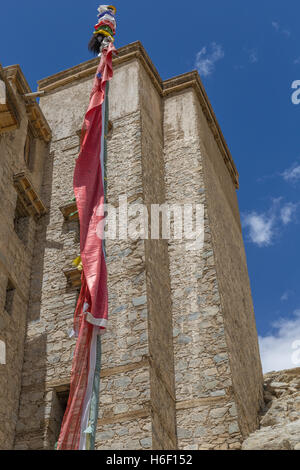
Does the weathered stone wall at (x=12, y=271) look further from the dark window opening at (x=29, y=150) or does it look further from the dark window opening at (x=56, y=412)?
the dark window opening at (x=56, y=412)

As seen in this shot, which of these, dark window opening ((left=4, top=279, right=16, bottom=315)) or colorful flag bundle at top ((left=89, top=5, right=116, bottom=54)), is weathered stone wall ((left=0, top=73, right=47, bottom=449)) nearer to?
dark window opening ((left=4, top=279, right=16, bottom=315))

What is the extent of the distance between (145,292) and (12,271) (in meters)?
3.37

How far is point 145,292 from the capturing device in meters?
14.7

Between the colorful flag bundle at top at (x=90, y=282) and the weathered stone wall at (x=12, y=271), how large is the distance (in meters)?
1.58

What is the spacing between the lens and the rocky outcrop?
12.9 meters

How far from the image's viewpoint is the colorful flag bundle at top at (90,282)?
1146 cm

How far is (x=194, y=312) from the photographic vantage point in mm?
15922

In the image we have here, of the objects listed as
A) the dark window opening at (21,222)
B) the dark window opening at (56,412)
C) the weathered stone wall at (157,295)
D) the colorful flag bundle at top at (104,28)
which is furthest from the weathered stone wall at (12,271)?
the weathered stone wall at (157,295)

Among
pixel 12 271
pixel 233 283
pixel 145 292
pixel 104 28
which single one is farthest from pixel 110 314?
pixel 104 28

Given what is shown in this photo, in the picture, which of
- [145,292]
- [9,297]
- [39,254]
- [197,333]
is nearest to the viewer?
[145,292]

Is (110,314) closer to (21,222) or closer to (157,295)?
(157,295)

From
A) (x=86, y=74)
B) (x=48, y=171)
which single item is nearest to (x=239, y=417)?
(x=48, y=171)
